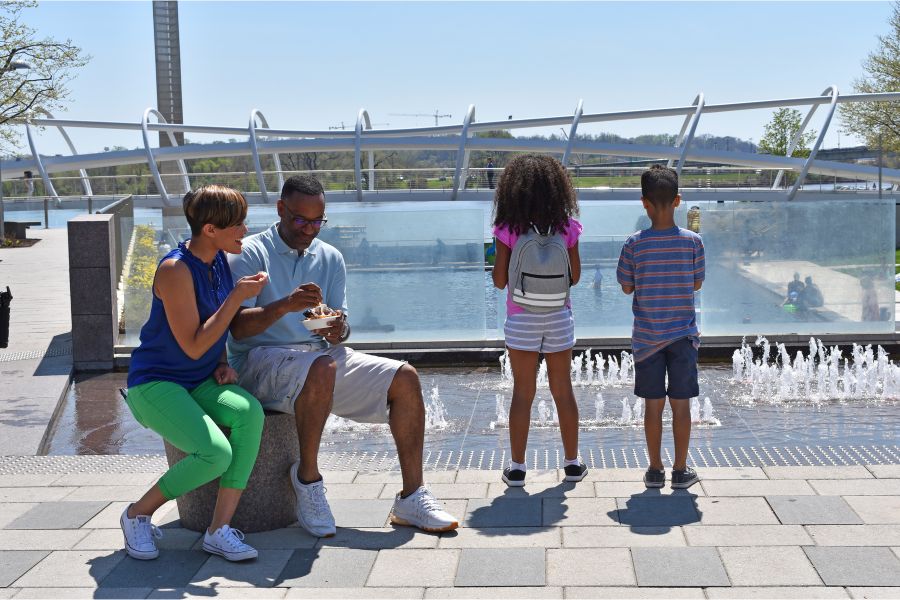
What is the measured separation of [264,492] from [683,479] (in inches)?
78.5

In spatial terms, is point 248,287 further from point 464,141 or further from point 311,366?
point 464,141

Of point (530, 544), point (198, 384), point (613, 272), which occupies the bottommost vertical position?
point (530, 544)

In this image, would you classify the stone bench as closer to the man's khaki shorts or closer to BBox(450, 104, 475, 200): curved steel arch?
the man's khaki shorts

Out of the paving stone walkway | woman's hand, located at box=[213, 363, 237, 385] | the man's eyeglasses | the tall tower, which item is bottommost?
the paving stone walkway

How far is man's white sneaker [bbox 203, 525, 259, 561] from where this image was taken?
4.08 meters

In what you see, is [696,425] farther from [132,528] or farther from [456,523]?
[132,528]

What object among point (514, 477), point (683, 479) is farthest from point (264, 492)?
point (683, 479)

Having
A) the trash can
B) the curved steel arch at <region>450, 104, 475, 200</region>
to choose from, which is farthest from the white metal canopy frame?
the trash can

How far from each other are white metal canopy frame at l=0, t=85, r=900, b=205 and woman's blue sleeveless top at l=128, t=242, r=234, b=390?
32.1m

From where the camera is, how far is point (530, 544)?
4.25 meters

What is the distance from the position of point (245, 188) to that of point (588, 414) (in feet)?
108

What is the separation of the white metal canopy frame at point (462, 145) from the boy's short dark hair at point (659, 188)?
3124 centimetres

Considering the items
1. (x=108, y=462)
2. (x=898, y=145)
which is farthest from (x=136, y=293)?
(x=898, y=145)

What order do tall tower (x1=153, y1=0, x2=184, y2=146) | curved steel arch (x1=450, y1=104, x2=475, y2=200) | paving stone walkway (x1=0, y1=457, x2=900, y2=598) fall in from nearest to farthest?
1. paving stone walkway (x1=0, y1=457, x2=900, y2=598)
2. curved steel arch (x1=450, y1=104, x2=475, y2=200)
3. tall tower (x1=153, y1=0, x2=184, y2=146)
